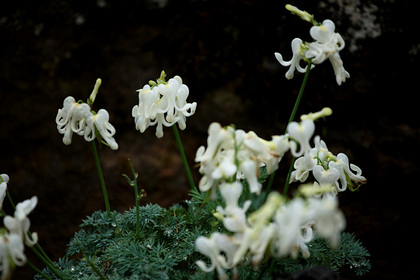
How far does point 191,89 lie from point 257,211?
1806mm

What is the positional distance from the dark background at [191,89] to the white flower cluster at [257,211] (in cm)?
148

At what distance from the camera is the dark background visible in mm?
2393

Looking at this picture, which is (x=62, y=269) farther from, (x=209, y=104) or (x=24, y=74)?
(x=24, y=74)

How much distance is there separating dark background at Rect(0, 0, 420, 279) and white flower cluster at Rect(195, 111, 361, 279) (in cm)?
148

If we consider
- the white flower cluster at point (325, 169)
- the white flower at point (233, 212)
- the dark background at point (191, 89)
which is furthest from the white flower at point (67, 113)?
the dark background at point (191, 89)

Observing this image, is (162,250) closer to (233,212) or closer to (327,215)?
(233,212)

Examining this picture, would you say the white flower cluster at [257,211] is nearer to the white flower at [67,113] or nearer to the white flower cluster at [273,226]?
the white flower cluster at [273,226]

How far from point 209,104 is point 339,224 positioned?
1.93 m

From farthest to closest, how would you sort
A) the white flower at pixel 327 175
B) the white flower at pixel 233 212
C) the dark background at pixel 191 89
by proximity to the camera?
the dark background at pixel 191 89
the white flower at pixel 327 175
the white flower at pixel 233 212

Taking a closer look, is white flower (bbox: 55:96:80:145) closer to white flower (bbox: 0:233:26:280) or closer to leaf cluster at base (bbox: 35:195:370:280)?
leaf cluster at base (bbox: 35:195:370:280)

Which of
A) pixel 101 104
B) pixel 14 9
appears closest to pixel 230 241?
pixel 101 104

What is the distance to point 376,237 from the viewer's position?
2383 millimetres

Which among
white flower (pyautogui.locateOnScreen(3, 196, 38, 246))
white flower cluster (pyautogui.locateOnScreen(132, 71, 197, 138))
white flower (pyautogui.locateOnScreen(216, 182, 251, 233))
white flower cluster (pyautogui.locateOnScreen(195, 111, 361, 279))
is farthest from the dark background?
white flower (pyautogui.locateOnScreen(3, 196, 38, 246))

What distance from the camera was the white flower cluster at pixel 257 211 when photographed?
81 cm
